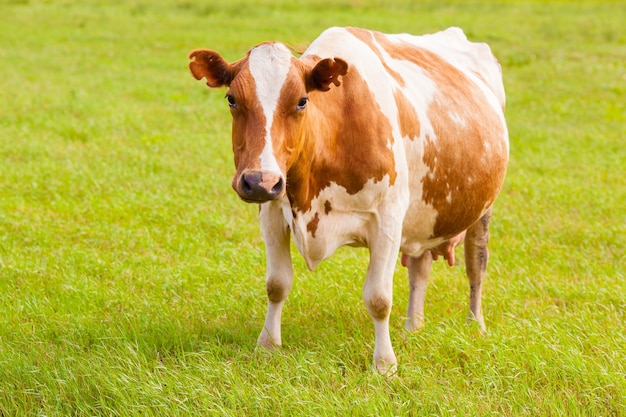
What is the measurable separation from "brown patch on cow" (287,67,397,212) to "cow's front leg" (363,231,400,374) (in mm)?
402

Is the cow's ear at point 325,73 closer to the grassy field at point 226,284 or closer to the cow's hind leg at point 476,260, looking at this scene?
the grassy field at point 226,284

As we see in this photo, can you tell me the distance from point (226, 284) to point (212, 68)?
245 centimetres

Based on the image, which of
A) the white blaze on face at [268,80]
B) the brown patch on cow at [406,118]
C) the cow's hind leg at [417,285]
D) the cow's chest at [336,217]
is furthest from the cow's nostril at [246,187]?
the cow's hind leg at [417,285]

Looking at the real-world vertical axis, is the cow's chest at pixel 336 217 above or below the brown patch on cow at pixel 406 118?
below

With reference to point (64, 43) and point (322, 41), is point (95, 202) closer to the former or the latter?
point (322, 41)

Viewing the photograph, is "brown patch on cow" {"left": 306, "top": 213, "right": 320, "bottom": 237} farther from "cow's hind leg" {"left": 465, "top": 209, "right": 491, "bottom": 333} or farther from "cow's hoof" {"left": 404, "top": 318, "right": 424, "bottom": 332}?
"cow's hind leg" {"left": 465, "top": 209, "right": 491, "bottom": 333}

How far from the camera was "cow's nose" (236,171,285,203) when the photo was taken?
4.00 m

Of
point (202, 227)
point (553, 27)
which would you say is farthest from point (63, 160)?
point (553, 27)

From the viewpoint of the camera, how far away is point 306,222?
4828mm

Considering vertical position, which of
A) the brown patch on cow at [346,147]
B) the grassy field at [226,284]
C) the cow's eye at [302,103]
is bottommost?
the grassy field at [226,284]

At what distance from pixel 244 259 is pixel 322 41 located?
2616mm

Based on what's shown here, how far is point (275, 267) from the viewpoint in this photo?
5.29m

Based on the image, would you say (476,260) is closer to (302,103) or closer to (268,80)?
(302,103)

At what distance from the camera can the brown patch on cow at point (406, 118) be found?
5082mm
